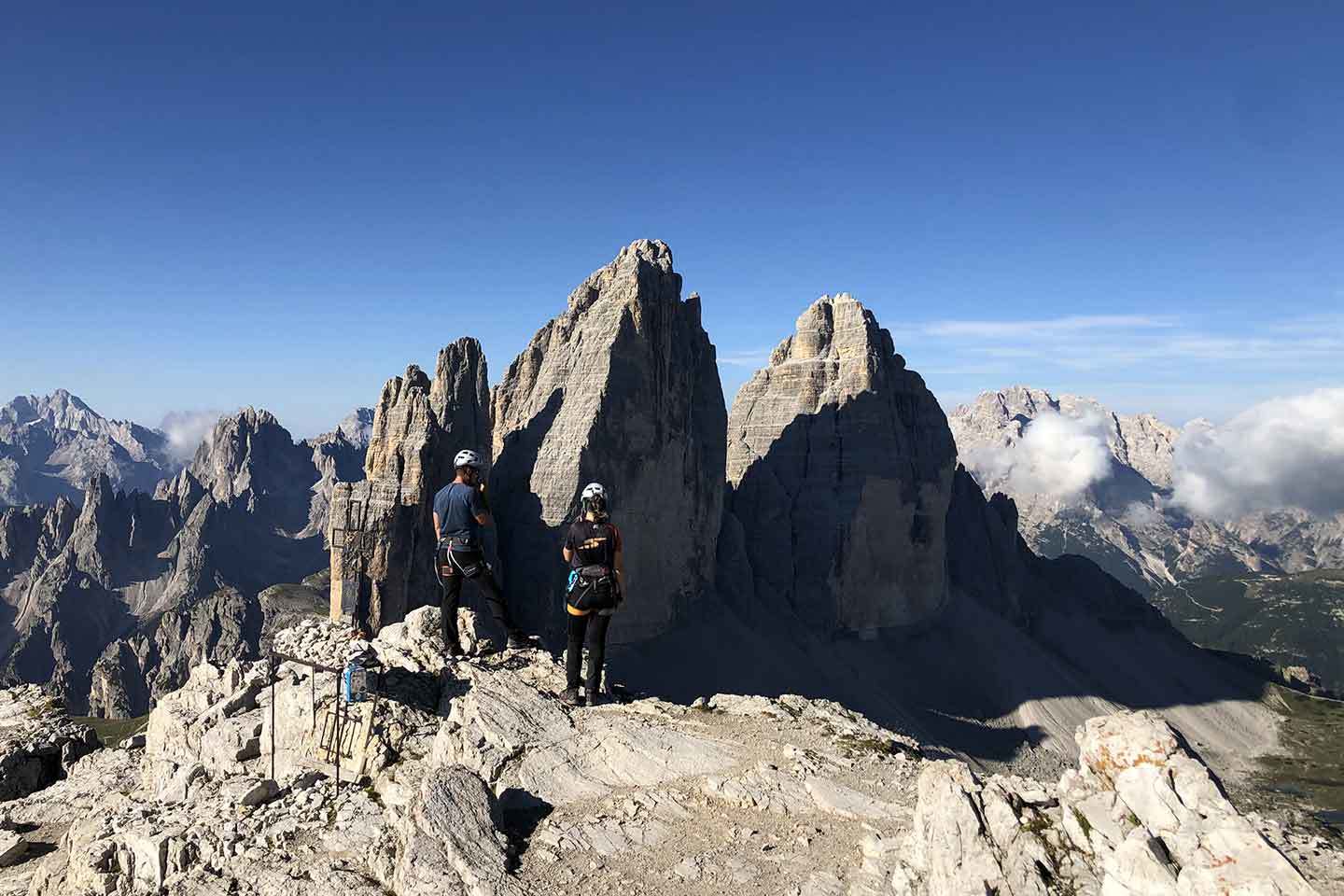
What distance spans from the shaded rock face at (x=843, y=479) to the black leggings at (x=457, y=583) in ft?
205

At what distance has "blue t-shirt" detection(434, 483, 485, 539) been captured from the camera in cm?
1645

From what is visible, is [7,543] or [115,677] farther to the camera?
[7,543]

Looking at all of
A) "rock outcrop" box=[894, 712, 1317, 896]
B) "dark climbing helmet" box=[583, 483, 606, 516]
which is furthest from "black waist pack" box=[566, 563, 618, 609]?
"rock outcrop" box=[894, 712, 1317, 896]

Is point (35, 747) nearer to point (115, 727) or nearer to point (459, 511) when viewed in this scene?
point (459, 511)

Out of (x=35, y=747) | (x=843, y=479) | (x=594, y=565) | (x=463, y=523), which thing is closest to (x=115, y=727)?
(x=35, y=747)

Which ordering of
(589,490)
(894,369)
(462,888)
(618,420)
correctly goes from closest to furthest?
(462,888), (589,490), (618,420), (894,369)

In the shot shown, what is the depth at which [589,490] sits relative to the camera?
559 inches

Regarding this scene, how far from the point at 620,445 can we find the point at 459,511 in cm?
4114

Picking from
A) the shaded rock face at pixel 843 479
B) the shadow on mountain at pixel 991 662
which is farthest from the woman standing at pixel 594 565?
the shaded rock face at pixel 843 479

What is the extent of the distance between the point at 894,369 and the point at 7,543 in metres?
223

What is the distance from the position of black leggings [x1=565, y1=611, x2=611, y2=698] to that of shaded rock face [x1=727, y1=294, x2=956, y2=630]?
64426mm

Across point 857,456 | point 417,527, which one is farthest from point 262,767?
point 857,456

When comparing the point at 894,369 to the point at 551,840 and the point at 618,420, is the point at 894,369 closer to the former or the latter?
the point at 618,420

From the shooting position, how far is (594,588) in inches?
563
